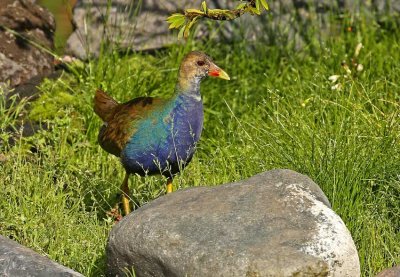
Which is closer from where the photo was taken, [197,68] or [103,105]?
[197,68]

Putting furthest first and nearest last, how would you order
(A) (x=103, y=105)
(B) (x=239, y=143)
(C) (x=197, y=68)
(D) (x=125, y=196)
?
(B) (x=239, y=143), (A) (x=103, y=105), (D) (x=125, y=196), (C) (x=197, y=68)

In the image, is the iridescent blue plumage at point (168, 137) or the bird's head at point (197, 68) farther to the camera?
the bird's head at point (197, 68)

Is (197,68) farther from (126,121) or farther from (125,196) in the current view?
(125,196)

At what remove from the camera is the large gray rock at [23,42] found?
305 inches

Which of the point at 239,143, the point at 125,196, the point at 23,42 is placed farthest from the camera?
the point at 23,42

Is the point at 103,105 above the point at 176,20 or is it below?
below

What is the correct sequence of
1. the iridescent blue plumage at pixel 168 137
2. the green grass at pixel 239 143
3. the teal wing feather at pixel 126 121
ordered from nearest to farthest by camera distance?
1. the green grass at pixel 239 143
2. the iridescent blue plumage at pixel 168 137
3. the teal wing feather at pixel 126 121

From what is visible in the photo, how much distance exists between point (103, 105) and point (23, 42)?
1.53 m

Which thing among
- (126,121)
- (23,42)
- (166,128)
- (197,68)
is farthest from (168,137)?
(23,42)

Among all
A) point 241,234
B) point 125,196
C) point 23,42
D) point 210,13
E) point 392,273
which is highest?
point 210,13

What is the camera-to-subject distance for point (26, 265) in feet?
15.3

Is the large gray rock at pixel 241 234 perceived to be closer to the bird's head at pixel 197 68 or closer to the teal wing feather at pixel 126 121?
the teal wing feather at pixel 126 121

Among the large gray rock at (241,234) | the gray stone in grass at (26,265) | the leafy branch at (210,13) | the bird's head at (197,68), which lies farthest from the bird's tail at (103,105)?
the gray stone in grass at (26,265)

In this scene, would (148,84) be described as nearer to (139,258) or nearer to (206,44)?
(206,44)
